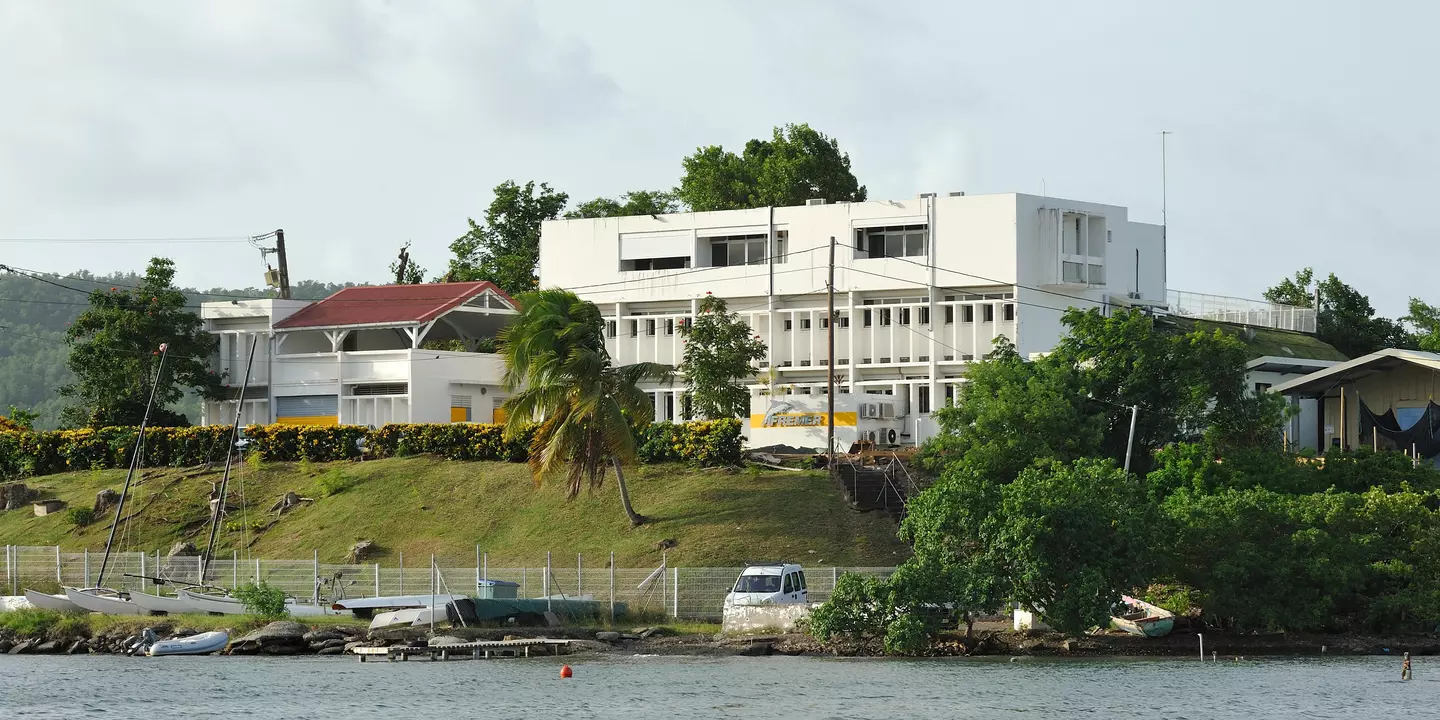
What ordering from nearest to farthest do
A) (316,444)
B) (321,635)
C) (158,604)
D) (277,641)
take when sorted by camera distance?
(277,641)
(321,635)
(158,604)
(316,444)

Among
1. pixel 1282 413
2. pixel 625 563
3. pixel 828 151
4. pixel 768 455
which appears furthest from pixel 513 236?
pixel 1282 413

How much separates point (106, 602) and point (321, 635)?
8259mm

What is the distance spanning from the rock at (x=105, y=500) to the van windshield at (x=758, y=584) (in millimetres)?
29043

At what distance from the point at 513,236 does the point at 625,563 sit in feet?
135

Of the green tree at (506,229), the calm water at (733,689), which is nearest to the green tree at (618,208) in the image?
the green tree at (506,229)

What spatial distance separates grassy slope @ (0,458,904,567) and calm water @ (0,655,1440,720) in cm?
909

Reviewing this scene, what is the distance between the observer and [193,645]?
53938 mm

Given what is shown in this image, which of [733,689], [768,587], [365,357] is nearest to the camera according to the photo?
[733,689]

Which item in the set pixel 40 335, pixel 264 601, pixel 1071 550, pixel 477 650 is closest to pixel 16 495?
pixel 264 601

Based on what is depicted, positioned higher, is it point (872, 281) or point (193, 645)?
point (872, 281)

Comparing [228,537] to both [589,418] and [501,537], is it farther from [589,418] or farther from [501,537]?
[589,418]

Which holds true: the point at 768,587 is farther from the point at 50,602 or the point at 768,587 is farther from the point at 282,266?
the point at 282,266

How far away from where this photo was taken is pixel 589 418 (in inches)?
2381

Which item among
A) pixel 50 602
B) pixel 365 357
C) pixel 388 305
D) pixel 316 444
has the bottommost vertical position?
pixel 50 602
